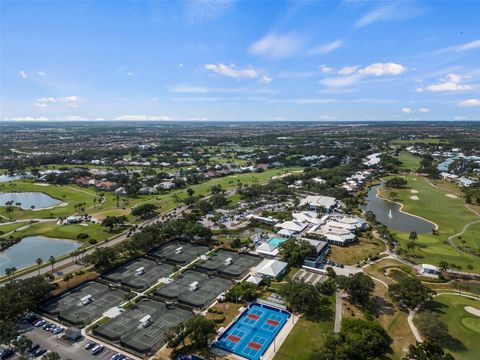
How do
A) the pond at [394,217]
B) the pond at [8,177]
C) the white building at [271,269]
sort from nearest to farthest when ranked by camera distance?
the white building at [271,269]
the pond at [394,217]
the pond at [8,177]

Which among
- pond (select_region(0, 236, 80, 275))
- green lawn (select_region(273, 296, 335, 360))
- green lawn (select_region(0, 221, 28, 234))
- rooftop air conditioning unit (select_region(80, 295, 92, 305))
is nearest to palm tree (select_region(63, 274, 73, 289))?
rooftop air conditioning unit (select_region(80, 295, 92, 305))

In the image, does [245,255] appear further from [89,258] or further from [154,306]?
[89,258]

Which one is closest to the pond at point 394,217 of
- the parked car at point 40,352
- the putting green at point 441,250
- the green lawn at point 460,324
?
the putting green at point 441,250

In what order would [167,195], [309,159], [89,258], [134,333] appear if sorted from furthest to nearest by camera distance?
[309,159] < [167,195] < [89,258] < [134,333]

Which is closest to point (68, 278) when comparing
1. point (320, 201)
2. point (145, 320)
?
point (145, 320)

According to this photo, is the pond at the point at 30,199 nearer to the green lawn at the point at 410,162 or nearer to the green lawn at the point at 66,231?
the green lawn at the point at 66,231

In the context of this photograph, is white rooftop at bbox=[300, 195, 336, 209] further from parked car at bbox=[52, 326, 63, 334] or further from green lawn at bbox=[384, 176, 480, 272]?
parked car at bbox=[52, 326, 63, 334]

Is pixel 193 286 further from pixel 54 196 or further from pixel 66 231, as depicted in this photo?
pixel 54 196

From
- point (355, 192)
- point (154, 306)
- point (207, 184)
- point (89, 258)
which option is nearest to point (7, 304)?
point (89, 258)
